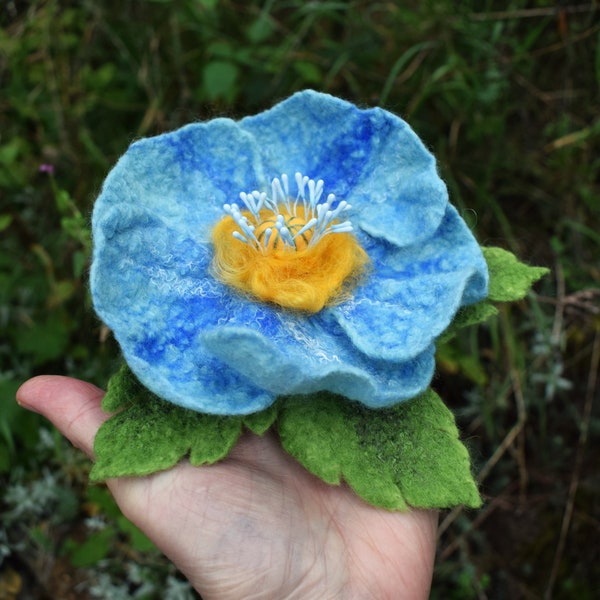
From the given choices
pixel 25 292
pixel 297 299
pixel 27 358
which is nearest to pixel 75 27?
pixel 25 292

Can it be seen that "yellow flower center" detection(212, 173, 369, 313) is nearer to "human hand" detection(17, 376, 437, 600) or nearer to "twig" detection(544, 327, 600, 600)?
"human hand" detection(17, 376, 437, 600)

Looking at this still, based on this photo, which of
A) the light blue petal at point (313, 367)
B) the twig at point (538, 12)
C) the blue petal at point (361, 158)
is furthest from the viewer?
the twig at point (538, 12)

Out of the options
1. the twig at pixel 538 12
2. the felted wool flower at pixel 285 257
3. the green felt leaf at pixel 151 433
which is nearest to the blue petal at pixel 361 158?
the felted wool flower at pixel 285 257

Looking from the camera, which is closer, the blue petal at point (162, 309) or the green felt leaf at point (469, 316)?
the blue petal at point (162, 309)

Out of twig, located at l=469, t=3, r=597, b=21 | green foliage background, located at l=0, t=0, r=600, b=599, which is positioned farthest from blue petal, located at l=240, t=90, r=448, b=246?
twig, located at l=469, t=3, r=597, b=21

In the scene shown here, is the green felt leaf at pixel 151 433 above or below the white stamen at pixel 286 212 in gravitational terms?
below

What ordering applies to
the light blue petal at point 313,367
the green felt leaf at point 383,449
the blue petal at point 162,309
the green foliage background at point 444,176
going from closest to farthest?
the light blue petal at point 313,367, the blue petal at point 162,309, the green felt leaf at point 383,449, the green foliage background at point 444,176

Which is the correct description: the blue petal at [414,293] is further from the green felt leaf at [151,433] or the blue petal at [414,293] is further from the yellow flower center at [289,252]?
the green felt leaf at [151,433]

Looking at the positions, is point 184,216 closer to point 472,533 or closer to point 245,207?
point 245,207
